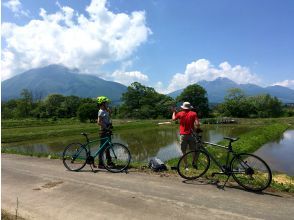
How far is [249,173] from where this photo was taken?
7.72 meters

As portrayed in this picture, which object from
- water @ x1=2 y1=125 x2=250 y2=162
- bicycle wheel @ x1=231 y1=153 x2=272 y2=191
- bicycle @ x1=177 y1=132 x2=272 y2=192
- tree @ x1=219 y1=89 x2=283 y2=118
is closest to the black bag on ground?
bicycle @ x1=177 y1=132 x2=272 y2=192

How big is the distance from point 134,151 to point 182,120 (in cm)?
1453

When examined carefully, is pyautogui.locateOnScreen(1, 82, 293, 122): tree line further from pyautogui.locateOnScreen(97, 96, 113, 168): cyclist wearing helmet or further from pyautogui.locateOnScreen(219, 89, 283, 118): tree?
pyautogui.locateOnScreen(97, 96, 113, 168): cyclist wearing helmet

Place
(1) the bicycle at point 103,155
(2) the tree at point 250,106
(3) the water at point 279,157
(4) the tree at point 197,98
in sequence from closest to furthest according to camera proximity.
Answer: (1) the bicycle at point 103,155, (3) the water at point 279,157, (2) the tree at point 250,106, (4) the tree at point 197,98

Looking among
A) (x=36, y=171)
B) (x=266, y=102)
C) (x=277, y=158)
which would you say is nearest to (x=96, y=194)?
(x=36, y=171)

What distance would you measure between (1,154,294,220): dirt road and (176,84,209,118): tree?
83.0m

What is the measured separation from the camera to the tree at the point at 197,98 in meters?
92.1

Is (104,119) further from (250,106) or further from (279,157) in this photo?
(250,106)

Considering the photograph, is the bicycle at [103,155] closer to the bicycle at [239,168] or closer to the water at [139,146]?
the bicycle at [239,168]

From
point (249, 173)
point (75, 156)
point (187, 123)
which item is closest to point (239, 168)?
point (249, 173)

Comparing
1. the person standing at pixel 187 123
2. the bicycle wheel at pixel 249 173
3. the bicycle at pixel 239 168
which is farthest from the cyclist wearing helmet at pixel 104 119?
the bicycle wheel at pixel 249 173

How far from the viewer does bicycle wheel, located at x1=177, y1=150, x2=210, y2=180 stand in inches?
344

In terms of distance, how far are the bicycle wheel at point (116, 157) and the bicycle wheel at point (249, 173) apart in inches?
131

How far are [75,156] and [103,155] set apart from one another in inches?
36.8
